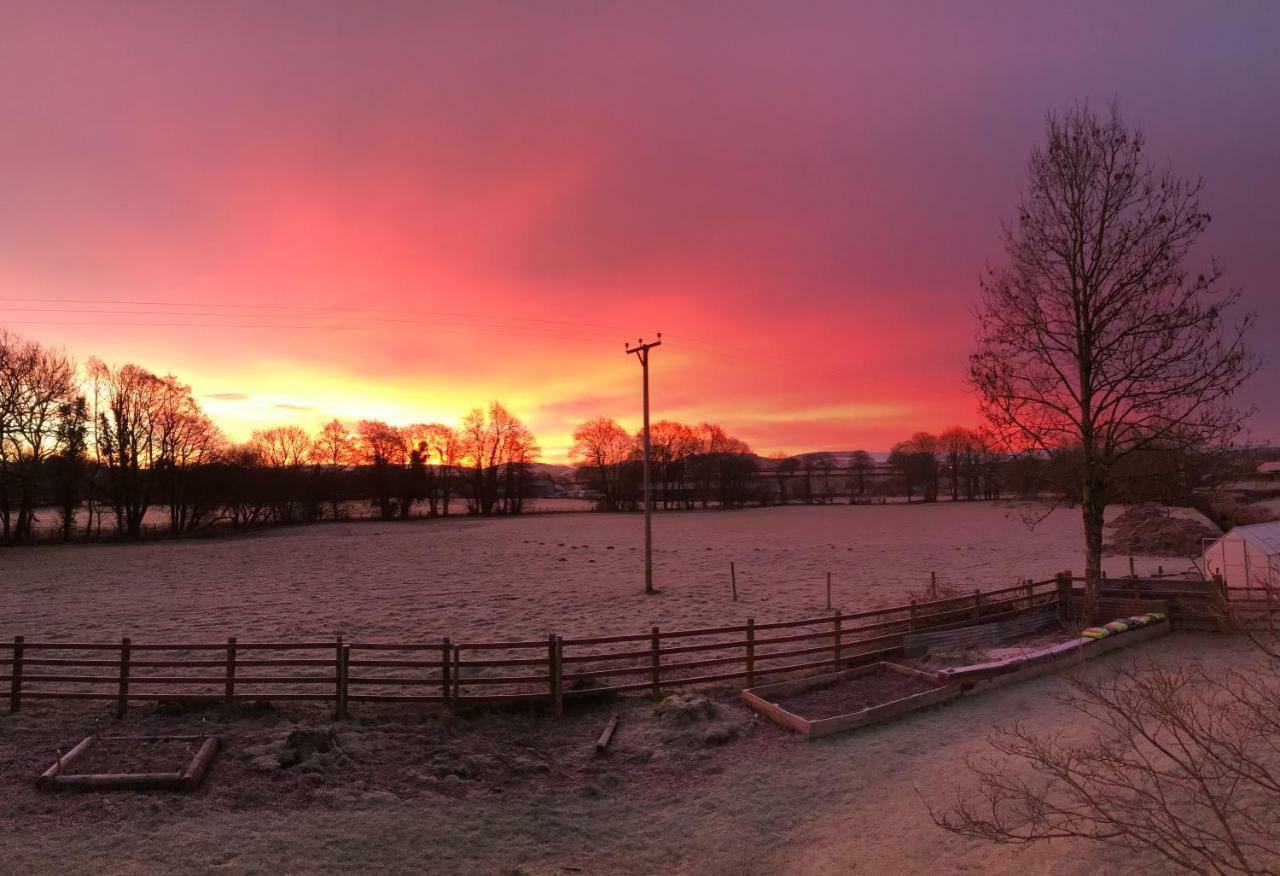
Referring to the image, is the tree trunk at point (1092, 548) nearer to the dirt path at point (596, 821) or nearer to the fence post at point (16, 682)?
the dirt path at point (596, 821)

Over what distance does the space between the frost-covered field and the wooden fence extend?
317 centimetres

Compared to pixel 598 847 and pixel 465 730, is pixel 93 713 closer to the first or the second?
pixel 465 730

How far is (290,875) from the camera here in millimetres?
6797

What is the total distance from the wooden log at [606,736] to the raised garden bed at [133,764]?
16.7 ft

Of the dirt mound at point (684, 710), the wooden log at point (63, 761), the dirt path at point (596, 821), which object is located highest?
the wooden log at point (63, 761)

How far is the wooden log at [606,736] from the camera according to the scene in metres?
9.94

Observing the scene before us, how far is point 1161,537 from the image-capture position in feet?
112

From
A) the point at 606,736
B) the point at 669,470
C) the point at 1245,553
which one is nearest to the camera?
the point at 606,736

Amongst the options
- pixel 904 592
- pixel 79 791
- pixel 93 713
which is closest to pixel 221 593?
pixel 93 713

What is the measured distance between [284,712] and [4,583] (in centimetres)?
2745

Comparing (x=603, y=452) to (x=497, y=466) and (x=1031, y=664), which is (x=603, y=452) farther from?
(x=1031, y=664)

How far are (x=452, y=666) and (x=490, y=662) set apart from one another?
887mm

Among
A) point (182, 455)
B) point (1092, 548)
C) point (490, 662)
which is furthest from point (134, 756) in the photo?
point (182, 455)

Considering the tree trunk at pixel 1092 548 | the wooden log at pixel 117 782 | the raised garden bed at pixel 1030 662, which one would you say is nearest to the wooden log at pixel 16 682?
the wooden log at pixel 117 782
